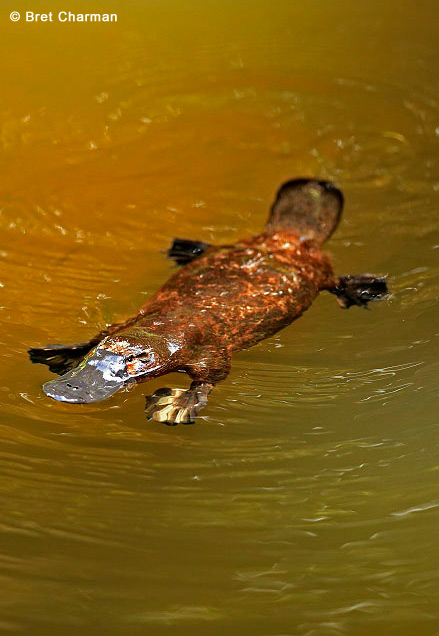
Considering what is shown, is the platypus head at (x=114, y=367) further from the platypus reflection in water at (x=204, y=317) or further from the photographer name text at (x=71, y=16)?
the photographer name text at (x=71, y=16)

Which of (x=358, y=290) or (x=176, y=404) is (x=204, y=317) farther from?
(x=358, y=290)

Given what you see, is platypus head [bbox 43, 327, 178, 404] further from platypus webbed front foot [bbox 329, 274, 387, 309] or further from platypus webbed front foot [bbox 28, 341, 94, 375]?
platypus webbed front foot [bbox 329, 274, 387, 309]

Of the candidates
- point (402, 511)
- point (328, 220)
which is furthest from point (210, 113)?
point (402, 511)

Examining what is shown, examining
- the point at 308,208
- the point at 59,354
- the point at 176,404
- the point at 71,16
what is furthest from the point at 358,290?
the point at 71,16

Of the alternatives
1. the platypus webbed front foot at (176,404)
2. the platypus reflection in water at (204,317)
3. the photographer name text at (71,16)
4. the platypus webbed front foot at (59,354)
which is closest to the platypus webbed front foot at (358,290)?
the platypus reflection in water at (204,317)

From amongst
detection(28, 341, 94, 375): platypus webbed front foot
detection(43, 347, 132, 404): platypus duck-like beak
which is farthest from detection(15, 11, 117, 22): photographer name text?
detection(43, 347, 132, 404): platypus duck-like beak

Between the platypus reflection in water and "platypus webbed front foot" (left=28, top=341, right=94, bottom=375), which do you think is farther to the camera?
"platypus webbed front foot" (left=28, top=341, right=94, bottom=375)
